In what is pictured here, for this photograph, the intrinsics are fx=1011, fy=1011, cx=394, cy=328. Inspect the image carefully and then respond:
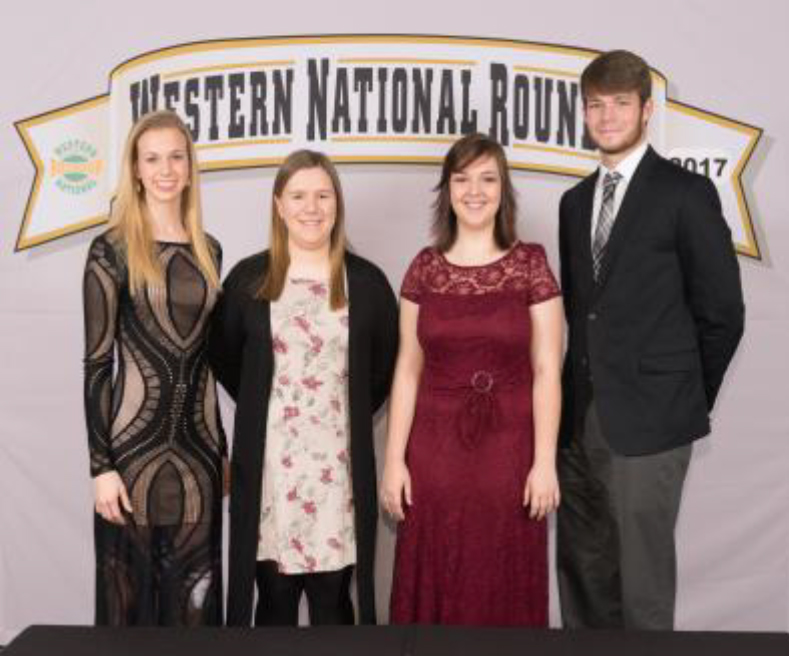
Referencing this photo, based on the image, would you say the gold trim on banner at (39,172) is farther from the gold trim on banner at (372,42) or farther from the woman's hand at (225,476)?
the woman's hand at (225,476)

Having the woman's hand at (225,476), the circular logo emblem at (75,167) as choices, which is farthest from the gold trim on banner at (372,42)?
the woman's hand at (225,476)

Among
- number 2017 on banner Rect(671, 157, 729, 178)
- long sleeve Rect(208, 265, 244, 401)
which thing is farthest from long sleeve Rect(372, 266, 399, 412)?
number 2017 on banner Rect(671, 157, 729, 178)

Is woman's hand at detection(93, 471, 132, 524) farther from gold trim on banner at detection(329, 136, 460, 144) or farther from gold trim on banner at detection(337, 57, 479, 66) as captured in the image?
gold trim on banner at detection(337, 57, 479, 66)

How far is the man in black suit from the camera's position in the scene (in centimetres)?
222

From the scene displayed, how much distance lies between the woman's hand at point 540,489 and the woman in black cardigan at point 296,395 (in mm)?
352

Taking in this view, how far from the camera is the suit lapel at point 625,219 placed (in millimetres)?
2238

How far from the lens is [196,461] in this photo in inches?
86.7

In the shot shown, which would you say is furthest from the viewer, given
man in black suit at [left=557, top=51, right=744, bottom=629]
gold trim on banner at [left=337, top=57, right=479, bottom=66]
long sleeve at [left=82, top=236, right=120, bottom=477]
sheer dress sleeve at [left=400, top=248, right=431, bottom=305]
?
gold trim on banner at [left=337, top=57, right=479, bottom=66]

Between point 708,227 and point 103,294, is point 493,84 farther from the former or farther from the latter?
point 103,294

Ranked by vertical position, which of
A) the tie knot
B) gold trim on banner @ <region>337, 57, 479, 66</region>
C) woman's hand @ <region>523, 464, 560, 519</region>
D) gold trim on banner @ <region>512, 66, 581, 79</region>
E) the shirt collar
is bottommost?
woman's hand @ <region>523, 464, 560, 519</region>

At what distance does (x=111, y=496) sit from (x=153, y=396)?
228mm

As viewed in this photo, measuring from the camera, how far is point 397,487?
2.31 meters

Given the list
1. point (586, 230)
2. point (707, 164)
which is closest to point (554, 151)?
point (707, 164)

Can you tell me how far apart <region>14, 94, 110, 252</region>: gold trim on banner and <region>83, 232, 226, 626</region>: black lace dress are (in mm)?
941
